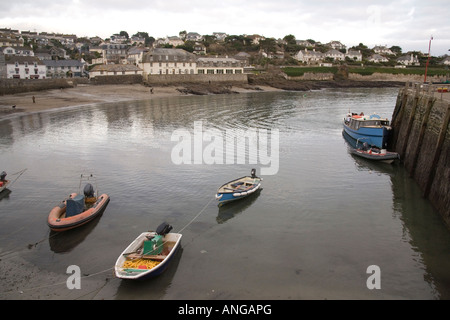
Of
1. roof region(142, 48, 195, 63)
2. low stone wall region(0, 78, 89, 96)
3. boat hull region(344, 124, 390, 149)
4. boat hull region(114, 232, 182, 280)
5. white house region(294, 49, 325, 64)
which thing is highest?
white house region(294, 49, 325, 64)

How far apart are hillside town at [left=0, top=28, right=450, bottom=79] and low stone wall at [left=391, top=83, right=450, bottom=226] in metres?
72.0

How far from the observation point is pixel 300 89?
10012cm

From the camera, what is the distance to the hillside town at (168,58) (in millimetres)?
88731

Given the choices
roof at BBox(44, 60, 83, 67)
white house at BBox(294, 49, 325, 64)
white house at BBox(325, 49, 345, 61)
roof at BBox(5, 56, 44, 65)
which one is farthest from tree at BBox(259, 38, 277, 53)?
roof at BBox(5, 56, 44, 65)

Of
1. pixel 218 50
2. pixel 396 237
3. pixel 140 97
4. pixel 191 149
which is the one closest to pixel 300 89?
pixel 140 97

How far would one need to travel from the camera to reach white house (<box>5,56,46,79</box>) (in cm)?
8292

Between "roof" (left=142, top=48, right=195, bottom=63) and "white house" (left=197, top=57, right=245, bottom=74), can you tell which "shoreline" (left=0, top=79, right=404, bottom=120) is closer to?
"white house" (left=197, top=57, right=245, bottom=74)

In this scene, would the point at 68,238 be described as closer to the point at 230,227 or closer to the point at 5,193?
the point at 230,227

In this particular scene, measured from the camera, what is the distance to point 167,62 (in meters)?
94.0

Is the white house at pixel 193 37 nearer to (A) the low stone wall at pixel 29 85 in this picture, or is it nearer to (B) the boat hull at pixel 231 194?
(A) the low stone wall at pixel 29 85

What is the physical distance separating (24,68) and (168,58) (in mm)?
34509
